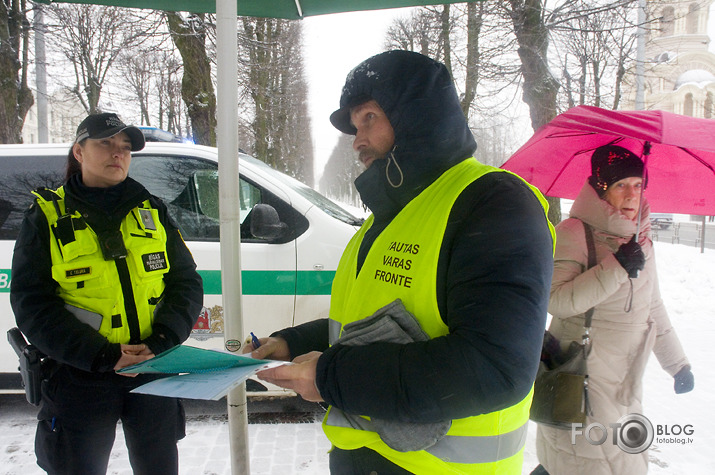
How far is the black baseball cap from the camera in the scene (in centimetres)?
188

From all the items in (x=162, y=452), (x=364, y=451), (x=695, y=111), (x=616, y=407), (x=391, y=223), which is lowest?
(x=162, y=452)

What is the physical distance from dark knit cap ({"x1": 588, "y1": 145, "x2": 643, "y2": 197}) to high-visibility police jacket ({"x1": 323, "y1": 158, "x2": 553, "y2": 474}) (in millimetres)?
1246

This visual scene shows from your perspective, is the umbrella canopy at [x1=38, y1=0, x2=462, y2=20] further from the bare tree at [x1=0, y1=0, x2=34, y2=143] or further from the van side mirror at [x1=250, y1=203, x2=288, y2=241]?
the bare tree at [x1=0, y1=0, x2=34, y2=143]

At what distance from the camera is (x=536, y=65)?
7.62 meters

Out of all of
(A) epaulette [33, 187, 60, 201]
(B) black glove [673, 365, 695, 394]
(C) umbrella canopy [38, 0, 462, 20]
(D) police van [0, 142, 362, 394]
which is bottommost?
(B) black glove [673, 365, 695, 394]

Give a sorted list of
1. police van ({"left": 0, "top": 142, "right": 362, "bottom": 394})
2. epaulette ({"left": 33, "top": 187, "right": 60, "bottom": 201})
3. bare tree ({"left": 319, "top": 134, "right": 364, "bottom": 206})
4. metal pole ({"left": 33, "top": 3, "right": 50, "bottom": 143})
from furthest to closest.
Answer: bare tree ({"left": 319, "top": 134, "right": 364, "bottom": 206})
metal pole ({"left": 33, "top": 3, "right": 50, "bottom": 143})
police van ({"left": 0, "top": 142, "right": 362, "bottom": 394})
epaulette ({"left": 33, "top": 187, "right": 60, "bottom": 201})

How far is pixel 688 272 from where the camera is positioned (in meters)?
9.95

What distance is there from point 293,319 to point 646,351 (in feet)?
7.08

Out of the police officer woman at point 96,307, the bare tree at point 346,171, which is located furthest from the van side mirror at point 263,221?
the bare tree at point 346,171

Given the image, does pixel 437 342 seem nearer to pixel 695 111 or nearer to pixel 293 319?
pixel 293 319

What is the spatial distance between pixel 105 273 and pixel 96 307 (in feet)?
0.43

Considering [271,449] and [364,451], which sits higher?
[364,451]

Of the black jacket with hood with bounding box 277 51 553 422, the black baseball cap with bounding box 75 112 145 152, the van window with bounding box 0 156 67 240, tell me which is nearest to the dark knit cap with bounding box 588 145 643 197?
the black jacket with hood with bounding box 277 51 553 422

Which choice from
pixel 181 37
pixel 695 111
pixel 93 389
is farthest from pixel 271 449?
pixel 695 111
